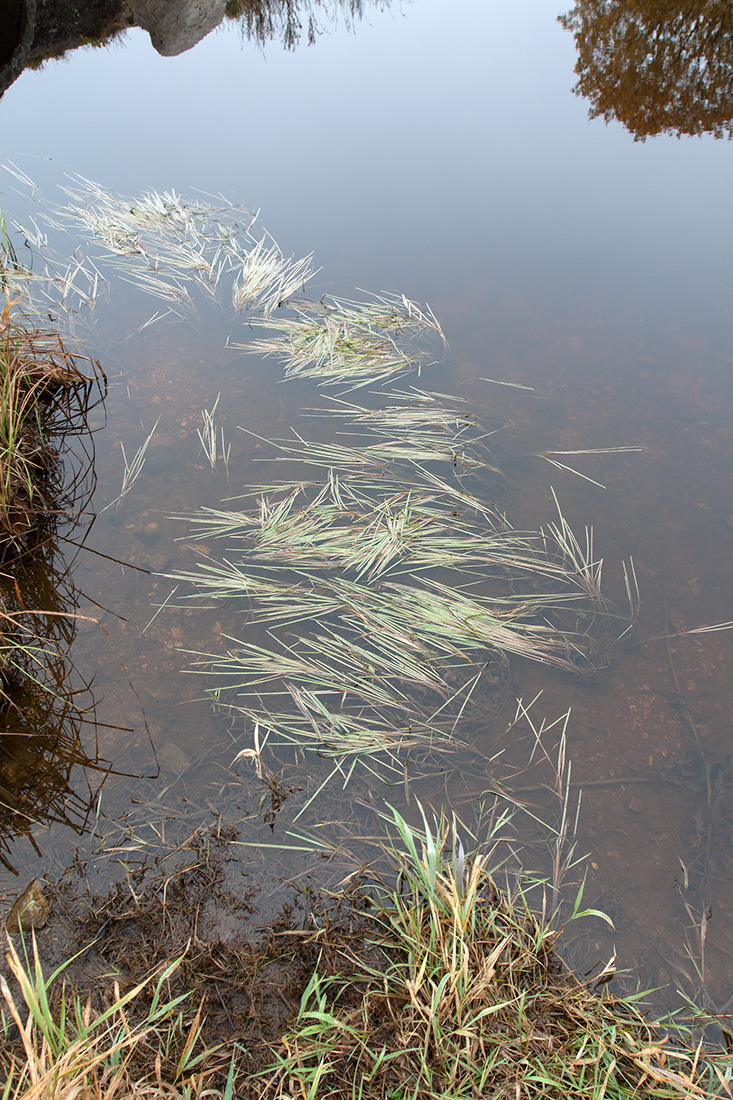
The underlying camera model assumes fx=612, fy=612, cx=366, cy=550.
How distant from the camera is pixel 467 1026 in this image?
1319mm

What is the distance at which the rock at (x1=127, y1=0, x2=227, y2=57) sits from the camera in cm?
606

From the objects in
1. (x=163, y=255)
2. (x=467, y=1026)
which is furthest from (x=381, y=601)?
(x=163, y=255)

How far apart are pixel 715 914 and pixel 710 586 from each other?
1.31 meters

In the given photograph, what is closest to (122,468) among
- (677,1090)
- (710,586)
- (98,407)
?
(98,407)

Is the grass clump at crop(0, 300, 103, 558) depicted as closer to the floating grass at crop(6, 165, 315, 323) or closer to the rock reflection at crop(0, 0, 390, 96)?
the floating grass at crop(6, 165, 315, 323)

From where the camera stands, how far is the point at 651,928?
1732mm

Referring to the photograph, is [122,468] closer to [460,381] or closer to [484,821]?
[460,381]

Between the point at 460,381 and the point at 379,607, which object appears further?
the point at 460,381

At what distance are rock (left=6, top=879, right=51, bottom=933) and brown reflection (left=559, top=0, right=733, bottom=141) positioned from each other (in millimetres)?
6536

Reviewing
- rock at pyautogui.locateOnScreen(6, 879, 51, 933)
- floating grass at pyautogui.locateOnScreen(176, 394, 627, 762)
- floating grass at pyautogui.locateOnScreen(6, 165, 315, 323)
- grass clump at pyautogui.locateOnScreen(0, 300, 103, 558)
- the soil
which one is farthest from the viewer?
floating grass at pyautogui.locateOnScreen(6, 165, 315, 323)

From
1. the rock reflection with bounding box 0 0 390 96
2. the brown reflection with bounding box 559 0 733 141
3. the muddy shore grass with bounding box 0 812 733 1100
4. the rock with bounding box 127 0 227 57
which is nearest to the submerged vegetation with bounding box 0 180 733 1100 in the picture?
the muddy shore grass with bounding box 0 812 733 1100

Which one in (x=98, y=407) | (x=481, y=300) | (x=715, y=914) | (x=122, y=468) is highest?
(x=481, y=300)

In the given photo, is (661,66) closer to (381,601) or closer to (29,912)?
(381,601)

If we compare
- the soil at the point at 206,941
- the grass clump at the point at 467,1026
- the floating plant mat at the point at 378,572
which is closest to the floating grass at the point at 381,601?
the floating plant mat at the point at 378,572
